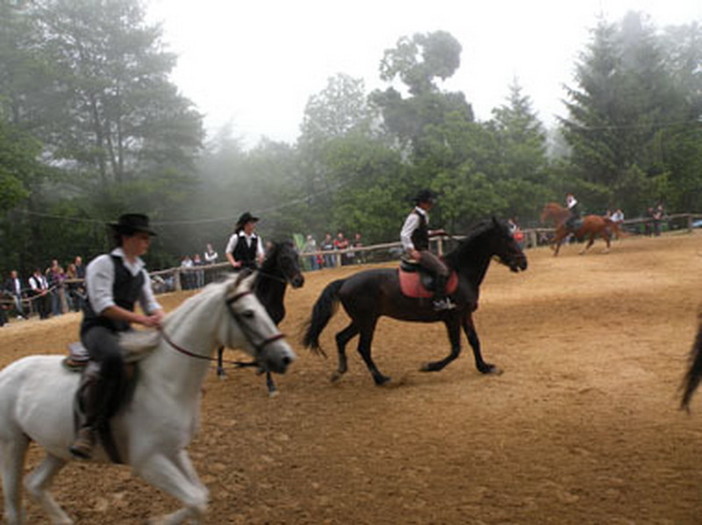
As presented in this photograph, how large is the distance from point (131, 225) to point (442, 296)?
4.95 metres

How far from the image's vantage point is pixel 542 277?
16922mm

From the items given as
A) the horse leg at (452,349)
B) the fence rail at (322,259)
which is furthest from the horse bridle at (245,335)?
the fence rail at (322,259)

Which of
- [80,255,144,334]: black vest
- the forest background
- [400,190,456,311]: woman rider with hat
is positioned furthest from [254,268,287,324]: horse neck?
the forest background

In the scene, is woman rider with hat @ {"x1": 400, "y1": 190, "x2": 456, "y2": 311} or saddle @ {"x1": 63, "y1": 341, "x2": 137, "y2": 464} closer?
saddle @ {"x1": 63, "y1": 341, "x2": 137, "y2": 464}

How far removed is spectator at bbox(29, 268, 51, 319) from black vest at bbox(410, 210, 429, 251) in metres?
16.3

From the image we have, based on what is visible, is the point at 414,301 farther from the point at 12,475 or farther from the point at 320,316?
the point at 12,475

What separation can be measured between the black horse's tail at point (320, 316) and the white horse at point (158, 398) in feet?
13.6

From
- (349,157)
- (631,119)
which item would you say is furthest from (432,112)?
(631,119)

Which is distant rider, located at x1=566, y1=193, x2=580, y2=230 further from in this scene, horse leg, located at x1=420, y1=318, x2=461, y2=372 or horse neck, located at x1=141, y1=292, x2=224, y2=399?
horse neck, located at x1=141, y1=292, x2=224, y2=399

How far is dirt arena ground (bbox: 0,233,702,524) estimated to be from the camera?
4156 millimetres

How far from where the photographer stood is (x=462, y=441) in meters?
5.41

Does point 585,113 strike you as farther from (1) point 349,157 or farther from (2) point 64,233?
(2) point 64,233

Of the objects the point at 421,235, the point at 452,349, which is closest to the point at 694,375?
the point at 452,349

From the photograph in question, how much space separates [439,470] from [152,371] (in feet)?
8.74
